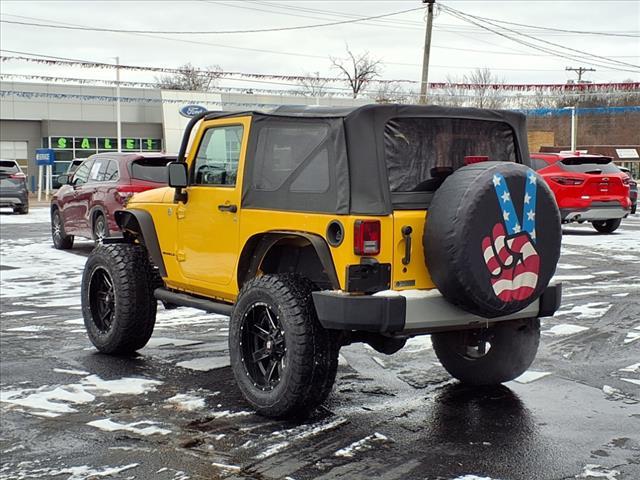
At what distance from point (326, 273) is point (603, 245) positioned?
12.5 m

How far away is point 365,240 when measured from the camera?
5316 millimetres

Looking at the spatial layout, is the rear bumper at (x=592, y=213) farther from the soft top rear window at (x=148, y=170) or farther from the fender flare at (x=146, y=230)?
the fender flare at (x=146, y=230)

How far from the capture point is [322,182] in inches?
224

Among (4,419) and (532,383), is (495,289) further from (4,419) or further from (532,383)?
(4,419)

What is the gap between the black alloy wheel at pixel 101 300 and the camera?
7.75 meters

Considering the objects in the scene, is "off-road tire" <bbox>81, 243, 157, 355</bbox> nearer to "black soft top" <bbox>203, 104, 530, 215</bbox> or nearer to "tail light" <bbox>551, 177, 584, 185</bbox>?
"black soft top" <bbox>203, 104, 530, 215</bbox>

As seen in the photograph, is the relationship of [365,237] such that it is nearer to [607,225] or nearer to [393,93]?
[607,225]

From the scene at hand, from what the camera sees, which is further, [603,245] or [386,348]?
[603,245]

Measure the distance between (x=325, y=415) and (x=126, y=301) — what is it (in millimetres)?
2355

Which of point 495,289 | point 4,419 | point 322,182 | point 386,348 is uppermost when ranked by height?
point 322,182

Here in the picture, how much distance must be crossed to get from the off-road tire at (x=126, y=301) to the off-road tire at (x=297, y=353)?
1.95 meters

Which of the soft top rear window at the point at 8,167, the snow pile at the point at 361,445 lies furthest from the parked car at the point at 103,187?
the snow pile at the point at 361,445

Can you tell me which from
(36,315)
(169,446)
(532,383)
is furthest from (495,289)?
(36,315)

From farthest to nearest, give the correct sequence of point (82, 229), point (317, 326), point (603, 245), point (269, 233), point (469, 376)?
point (603, 245) → point (82, 229) → point (469, 376) → point (269, 233) → point (317, 326)
